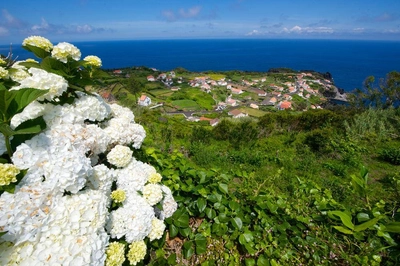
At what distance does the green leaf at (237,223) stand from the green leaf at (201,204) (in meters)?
0.27

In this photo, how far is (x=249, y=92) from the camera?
2702 inches

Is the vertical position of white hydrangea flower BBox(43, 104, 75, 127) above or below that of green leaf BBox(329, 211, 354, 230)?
above

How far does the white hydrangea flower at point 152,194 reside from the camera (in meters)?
1.64

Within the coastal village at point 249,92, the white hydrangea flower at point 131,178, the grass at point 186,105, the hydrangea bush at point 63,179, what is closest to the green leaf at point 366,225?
the hydrangea bush at point 63,179

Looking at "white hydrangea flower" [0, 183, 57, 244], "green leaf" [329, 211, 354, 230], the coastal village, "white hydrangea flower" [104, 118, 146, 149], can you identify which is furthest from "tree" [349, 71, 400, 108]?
"white hydrangea flower" [0, 183, 57, 244]

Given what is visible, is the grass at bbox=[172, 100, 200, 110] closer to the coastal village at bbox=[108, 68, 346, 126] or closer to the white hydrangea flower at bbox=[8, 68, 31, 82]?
the coastal village at bbox=[108, 68, 346, 126]

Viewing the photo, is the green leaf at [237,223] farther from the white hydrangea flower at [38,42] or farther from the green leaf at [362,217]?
the white hydrangea flower at [38,42]

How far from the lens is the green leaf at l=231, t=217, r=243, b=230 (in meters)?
1.91

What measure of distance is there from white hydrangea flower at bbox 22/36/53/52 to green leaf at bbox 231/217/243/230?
200cm

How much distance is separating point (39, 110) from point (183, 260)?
64.2 inches

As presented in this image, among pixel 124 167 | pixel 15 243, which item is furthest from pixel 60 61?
pixel 15 243

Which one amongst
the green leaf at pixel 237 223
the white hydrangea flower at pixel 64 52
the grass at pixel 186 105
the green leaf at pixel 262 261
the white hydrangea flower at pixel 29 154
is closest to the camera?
the white hydrangea flower at pixel 29 154

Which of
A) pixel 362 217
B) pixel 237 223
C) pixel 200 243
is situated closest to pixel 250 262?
→ pixel 237 223

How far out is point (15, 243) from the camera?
99cm
